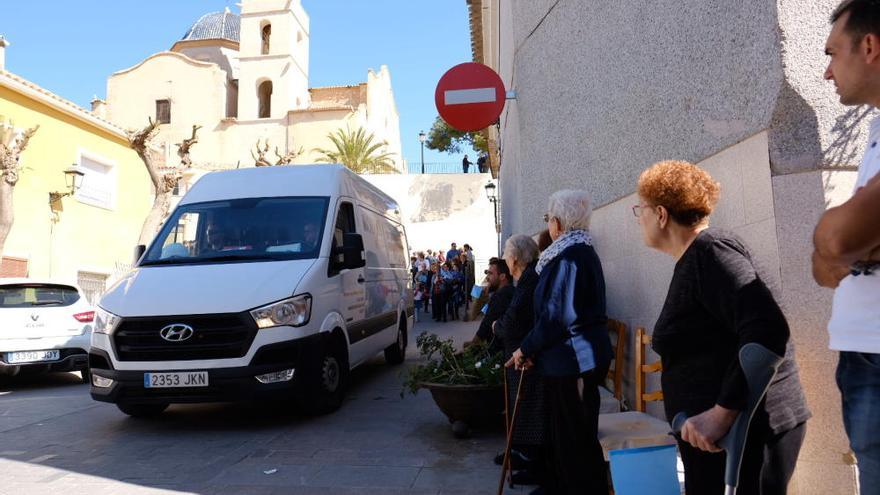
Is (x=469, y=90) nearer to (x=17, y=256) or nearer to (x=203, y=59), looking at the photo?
(x=17, y=256)

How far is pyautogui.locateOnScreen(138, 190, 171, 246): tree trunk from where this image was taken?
16.9m

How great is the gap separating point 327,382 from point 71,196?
59.1 feet

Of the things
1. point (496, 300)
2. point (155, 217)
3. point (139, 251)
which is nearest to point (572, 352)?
point (496, 300)

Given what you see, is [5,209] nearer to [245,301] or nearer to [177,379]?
[177,379]

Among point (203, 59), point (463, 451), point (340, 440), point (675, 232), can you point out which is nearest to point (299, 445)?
point (340, 440)

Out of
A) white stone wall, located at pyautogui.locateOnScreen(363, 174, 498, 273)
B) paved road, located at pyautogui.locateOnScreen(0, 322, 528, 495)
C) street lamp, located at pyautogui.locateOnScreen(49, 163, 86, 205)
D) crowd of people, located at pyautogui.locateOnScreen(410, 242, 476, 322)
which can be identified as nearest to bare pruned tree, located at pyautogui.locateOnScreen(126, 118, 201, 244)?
street lamp, located at pyautogui.locateOnScreen(49, 163, 86, 205)

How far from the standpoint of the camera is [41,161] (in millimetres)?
18969

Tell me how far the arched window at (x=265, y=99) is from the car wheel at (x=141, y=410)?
43.5 m

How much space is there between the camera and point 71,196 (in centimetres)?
1998

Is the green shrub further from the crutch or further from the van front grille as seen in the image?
the crutch

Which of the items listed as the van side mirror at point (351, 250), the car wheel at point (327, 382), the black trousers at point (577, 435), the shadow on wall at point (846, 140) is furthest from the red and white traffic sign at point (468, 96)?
the shadow on wall at point (846, 140)

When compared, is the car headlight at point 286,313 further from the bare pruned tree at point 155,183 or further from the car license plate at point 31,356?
the bare pruned tree at point 155,183

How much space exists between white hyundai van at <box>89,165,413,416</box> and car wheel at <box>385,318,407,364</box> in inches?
70.4

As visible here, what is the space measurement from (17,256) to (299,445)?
17550 mm
